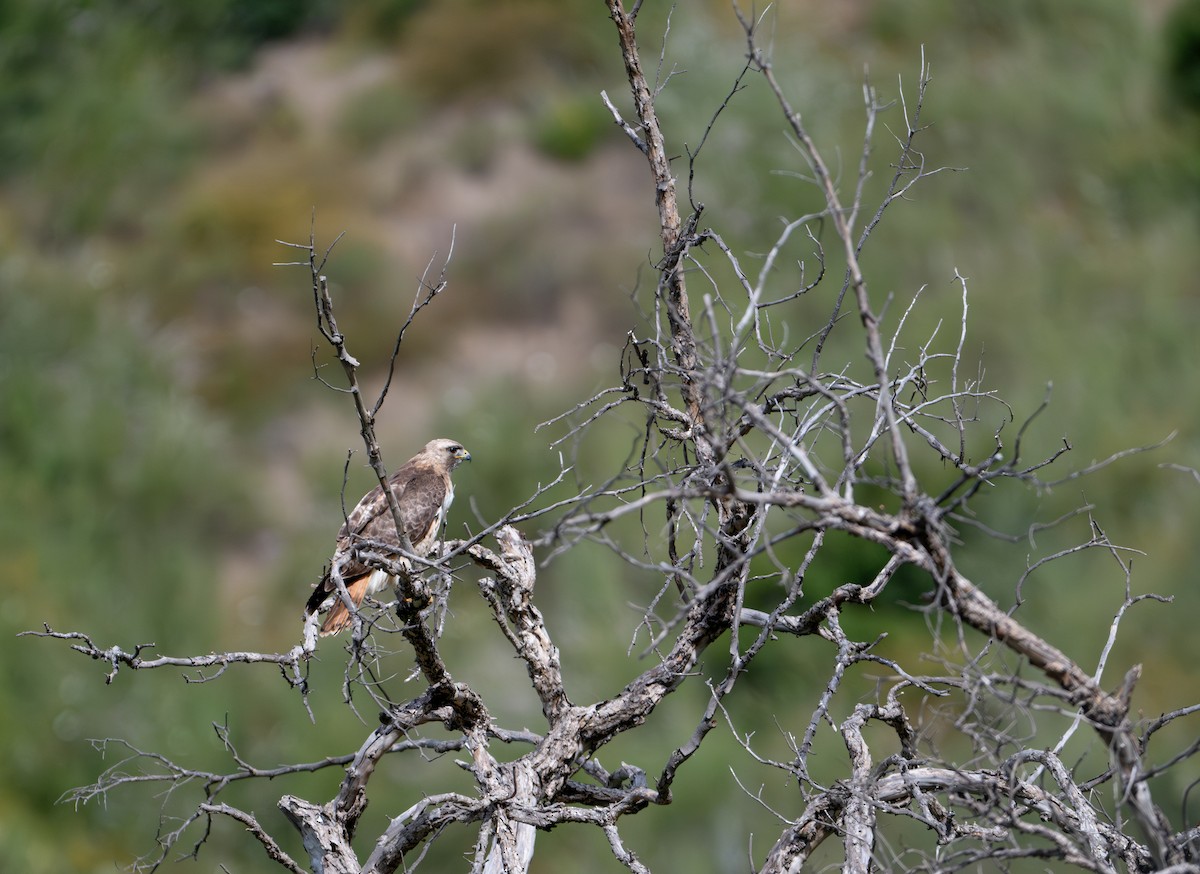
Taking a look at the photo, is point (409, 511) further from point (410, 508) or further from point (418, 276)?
point (418, 276)

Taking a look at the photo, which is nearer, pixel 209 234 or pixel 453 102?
pixel 209 234

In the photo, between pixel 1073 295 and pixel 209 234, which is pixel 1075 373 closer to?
pixel 1073 295

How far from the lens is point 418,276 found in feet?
66.6

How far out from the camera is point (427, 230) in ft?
105

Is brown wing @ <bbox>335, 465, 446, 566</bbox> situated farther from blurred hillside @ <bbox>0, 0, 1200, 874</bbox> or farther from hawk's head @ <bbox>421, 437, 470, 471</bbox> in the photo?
blurred hillside @ <bbox>0, 0, 1200, 874</bbox>

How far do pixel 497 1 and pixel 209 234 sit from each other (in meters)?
10.7

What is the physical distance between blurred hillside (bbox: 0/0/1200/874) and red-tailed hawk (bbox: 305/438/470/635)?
29.9 feet

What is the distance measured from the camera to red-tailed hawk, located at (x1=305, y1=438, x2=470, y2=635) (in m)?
6.46

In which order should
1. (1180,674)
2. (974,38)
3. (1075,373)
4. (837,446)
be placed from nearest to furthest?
(1180,674) < (837,446) < (1075,373) < (974,38)

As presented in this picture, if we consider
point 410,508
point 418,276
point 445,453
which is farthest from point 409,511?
point 418,276

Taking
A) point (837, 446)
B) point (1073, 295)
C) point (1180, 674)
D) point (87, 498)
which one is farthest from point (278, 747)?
point (1073, 295)

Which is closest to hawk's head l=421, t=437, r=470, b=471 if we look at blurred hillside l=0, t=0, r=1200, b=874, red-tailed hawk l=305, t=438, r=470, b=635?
red-tailed hawk l=305, t=438, r=470, b=635

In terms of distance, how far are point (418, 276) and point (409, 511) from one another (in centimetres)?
1333

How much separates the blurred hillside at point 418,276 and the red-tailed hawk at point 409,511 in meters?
9.11
